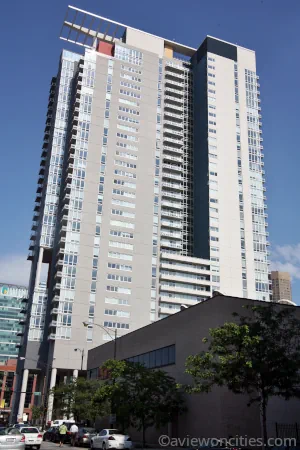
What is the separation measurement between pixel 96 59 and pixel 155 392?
100929 millimetres

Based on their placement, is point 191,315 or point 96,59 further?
point 96,59

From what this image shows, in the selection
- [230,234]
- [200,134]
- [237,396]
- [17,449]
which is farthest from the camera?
[200,134]

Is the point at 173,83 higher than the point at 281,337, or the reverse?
the point at 173,83

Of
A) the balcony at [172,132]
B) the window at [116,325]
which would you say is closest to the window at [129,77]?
the balcony at [172,132]

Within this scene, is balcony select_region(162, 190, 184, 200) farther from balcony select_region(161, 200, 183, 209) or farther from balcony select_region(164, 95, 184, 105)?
balcony select_region(164, 95, 184, 105)

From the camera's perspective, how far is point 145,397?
3575 centimetres

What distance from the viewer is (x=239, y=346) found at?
86.9 feet

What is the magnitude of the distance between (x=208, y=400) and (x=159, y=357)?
978 centimetres

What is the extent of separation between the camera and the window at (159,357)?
40.7m

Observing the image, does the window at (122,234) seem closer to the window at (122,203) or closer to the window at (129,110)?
the window at (122,203)

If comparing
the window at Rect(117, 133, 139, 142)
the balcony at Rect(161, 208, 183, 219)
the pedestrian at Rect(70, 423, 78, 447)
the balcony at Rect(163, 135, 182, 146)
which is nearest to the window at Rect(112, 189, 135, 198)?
the balcony at Rect(161, 208, 183, 219)

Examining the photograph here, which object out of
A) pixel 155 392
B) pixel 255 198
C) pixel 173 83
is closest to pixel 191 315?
pixel 155 392

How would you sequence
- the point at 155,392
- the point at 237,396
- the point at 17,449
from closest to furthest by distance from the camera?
the point at 17,449
the point at 237,396
the point at 155,392

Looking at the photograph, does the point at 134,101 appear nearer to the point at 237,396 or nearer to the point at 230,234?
the point at 230,234
